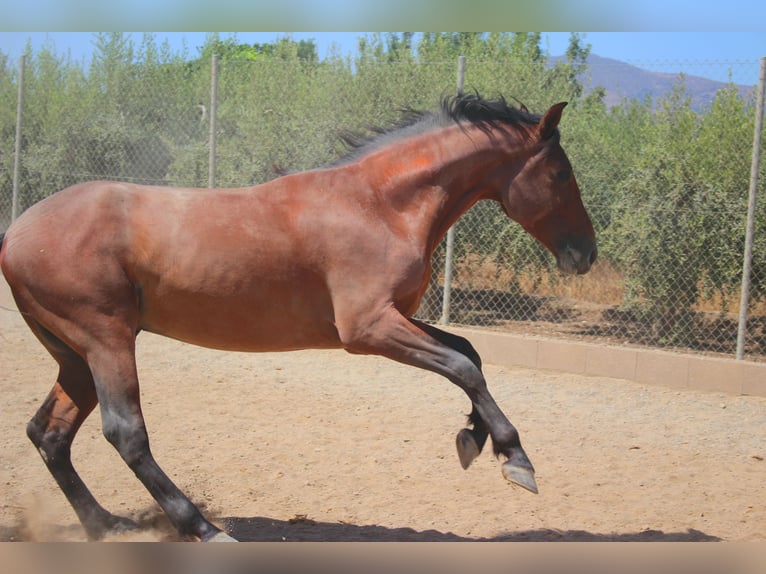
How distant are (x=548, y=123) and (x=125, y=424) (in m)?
2.43

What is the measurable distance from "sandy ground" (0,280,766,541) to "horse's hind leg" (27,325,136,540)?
185mm

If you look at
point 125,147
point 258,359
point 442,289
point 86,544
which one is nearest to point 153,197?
point 86,544

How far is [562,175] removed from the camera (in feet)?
13.6

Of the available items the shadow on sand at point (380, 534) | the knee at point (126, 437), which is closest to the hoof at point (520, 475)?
the shadow on sand at point (380, 534)

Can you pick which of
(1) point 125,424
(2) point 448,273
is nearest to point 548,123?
(1) point 125,424

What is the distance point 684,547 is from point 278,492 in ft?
13.2

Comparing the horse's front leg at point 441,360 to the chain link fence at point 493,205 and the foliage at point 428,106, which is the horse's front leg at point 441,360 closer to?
the foliage at point 428,106

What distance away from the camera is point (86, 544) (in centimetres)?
101

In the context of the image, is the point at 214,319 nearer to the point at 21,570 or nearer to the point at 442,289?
the point at 21,570

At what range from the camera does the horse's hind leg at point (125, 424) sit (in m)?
3.62

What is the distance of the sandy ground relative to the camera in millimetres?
4387

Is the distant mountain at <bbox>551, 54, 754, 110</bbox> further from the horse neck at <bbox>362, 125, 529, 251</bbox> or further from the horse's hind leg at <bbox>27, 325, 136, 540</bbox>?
the horse's hind leg at <bbox>27, 325, 136, 540</bbox>

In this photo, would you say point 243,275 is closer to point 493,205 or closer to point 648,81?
point 493,205

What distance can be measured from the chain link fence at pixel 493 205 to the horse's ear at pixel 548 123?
4472 millimetres
